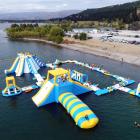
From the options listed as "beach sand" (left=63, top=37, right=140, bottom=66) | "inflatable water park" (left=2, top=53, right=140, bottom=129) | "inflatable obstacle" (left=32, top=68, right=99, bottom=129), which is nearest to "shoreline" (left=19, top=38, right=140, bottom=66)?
"beach sand" (left=63, top=37, right=140, bottom=66)

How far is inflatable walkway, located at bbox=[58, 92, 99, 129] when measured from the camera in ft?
117

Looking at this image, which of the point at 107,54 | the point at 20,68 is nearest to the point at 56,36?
the point at 107,54

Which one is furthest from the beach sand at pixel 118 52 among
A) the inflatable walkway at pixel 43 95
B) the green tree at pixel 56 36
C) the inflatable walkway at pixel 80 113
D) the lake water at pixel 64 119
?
the inflatable walkway at pixel 80 113

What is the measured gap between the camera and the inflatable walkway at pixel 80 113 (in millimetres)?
35719

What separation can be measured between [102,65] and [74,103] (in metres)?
40.1

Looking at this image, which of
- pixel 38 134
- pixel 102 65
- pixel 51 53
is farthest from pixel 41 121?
pixel 51 53

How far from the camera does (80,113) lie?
121ft

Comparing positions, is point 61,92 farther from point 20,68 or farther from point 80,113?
point 20,68

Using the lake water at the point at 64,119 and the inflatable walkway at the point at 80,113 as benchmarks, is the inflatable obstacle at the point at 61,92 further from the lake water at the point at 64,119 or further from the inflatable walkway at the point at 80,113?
the lake water at the point at 64,119

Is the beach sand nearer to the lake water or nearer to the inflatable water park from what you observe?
the inflatable water park

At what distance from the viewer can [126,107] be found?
142 ft

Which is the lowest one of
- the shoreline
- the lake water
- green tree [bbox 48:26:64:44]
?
the lake water

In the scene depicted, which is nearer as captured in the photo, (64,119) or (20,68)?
(64,119)

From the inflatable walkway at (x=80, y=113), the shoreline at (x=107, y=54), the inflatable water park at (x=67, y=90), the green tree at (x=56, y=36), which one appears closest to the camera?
the inflatable walkway at (x=80, y=113)
